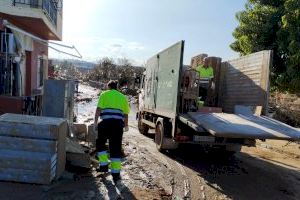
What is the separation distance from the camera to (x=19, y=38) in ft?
44.2

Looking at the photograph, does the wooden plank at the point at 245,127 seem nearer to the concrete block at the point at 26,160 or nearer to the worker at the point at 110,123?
the worker at the point at 110,123

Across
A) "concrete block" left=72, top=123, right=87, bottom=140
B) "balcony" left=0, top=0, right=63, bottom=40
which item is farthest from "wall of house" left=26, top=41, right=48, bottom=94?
"concrete block" left=72, top=123, right=87, bottom=140

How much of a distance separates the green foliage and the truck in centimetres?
355

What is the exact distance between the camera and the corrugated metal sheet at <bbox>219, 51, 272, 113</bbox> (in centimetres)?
998

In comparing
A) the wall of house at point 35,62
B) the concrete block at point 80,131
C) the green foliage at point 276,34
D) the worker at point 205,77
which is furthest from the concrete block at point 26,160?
the green foliage at point 276,34

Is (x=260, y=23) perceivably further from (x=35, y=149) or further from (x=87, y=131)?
(x=35, y=149)

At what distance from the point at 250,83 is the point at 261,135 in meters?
3.00

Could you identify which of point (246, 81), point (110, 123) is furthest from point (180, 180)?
point (246, 81)

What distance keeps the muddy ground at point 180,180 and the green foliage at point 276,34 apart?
164 inches

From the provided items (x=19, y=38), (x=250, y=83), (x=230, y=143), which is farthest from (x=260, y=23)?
(x=19, y=38)

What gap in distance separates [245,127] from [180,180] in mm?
1657

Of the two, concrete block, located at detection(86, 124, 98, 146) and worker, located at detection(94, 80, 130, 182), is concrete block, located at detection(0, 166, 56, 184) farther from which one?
concrete block, located at detection(86, 124, 98, 146)

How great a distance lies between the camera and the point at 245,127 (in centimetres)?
839

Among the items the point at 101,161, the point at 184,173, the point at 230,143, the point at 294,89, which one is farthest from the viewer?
the point at 294,89
